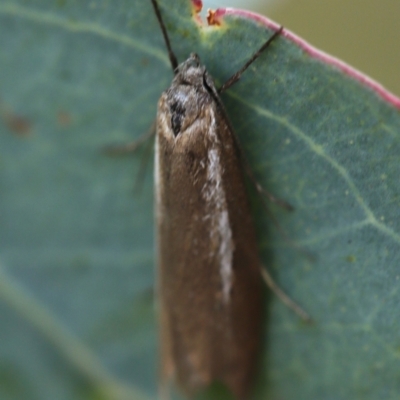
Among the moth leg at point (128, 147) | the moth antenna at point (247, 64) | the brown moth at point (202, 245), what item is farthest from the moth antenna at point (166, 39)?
the moth leg at point (128, 147)

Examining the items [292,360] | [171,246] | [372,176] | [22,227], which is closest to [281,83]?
[372,176]

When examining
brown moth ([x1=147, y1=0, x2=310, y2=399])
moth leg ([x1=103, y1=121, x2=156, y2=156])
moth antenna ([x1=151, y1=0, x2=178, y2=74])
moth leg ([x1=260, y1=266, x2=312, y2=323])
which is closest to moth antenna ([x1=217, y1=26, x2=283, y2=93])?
brown moth ([x1=147, y1=0, x2=310, y2=399])

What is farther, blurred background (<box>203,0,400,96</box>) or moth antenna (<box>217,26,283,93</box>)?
blurred background (<box>203,0,400,96</box>)

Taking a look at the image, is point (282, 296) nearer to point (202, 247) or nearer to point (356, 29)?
point (202, 247)

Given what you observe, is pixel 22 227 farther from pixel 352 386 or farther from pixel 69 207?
pixel 352 386

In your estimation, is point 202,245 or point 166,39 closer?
point 166,39

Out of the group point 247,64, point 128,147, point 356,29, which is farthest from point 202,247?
point 356,29

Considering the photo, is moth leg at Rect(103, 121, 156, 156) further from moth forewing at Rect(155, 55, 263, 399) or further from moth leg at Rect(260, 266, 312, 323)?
moth leg at Rect(260, 266, 312, 323)
